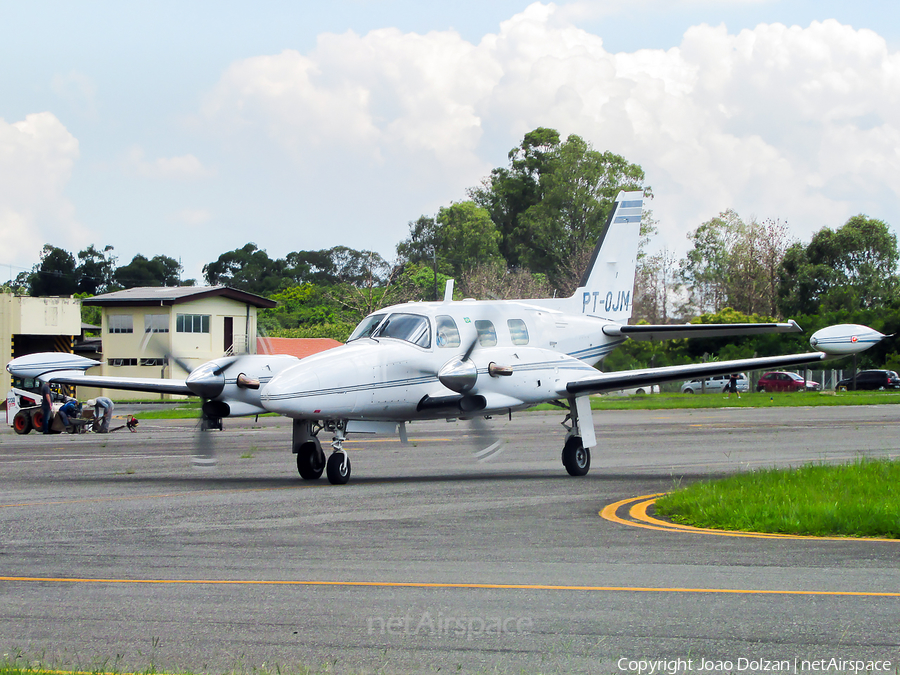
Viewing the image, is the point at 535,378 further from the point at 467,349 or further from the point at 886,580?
the point at 886,580

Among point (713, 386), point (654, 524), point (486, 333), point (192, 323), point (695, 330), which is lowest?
point (654, 524)

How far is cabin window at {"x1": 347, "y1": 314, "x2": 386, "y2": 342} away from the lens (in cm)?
1734

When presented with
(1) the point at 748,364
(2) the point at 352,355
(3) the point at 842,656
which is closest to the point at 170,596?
(3) the point at 842,656

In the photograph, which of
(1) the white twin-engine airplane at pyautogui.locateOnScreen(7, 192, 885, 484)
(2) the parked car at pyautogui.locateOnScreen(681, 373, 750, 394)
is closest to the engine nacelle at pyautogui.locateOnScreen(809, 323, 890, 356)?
(1) the white twin-engine airplane at pyautogui.locateOnScreen(7, 192, 885, 484)

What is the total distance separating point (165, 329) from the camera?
217 feet

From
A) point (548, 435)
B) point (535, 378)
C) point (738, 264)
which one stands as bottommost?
point (548, 435)

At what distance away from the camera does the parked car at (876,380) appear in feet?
200

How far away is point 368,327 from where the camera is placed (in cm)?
1741

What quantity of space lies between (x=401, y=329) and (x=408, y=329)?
0.13 meters

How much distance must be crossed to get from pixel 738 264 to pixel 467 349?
73.4 m

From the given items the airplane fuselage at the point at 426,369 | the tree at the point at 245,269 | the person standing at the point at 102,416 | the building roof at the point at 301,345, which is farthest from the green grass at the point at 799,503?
the tree at the point at 245,269

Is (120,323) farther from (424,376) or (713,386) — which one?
(424,376)

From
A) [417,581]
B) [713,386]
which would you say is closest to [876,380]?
[713,386]

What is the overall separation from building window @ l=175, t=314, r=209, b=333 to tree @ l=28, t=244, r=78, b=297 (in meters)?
50.6
